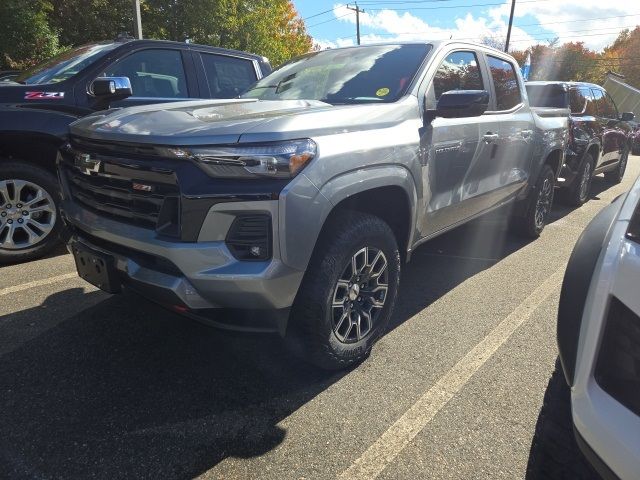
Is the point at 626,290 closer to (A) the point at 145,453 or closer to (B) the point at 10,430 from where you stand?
(A) the point at 145,453

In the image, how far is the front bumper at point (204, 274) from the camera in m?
2.07

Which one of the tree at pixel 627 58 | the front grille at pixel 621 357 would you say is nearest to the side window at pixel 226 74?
the front grille at pixel 621 357

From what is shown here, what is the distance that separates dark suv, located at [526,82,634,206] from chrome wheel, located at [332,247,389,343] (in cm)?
474

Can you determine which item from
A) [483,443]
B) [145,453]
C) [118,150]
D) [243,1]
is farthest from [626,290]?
[243,1]

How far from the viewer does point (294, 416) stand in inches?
92.0

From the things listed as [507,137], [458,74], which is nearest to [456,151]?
[458,74]

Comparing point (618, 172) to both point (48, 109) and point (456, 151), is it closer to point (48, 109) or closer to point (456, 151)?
point (456, 151)

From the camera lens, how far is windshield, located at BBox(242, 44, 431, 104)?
3.10m

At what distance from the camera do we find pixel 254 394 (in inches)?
98.5

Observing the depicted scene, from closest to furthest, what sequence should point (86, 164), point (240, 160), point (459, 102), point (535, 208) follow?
point (240, 160) → point (86, 164) → point (459, 102) → point (535, 208)

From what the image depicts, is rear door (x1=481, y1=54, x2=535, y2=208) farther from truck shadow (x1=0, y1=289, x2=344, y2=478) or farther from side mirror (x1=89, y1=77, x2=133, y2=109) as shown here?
side mirror (x1=89, y1=77, x2=133, y2=109)

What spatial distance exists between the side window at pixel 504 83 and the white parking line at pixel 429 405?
1.87 metres

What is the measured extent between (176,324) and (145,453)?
119cm

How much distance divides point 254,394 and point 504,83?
359 centimetres
